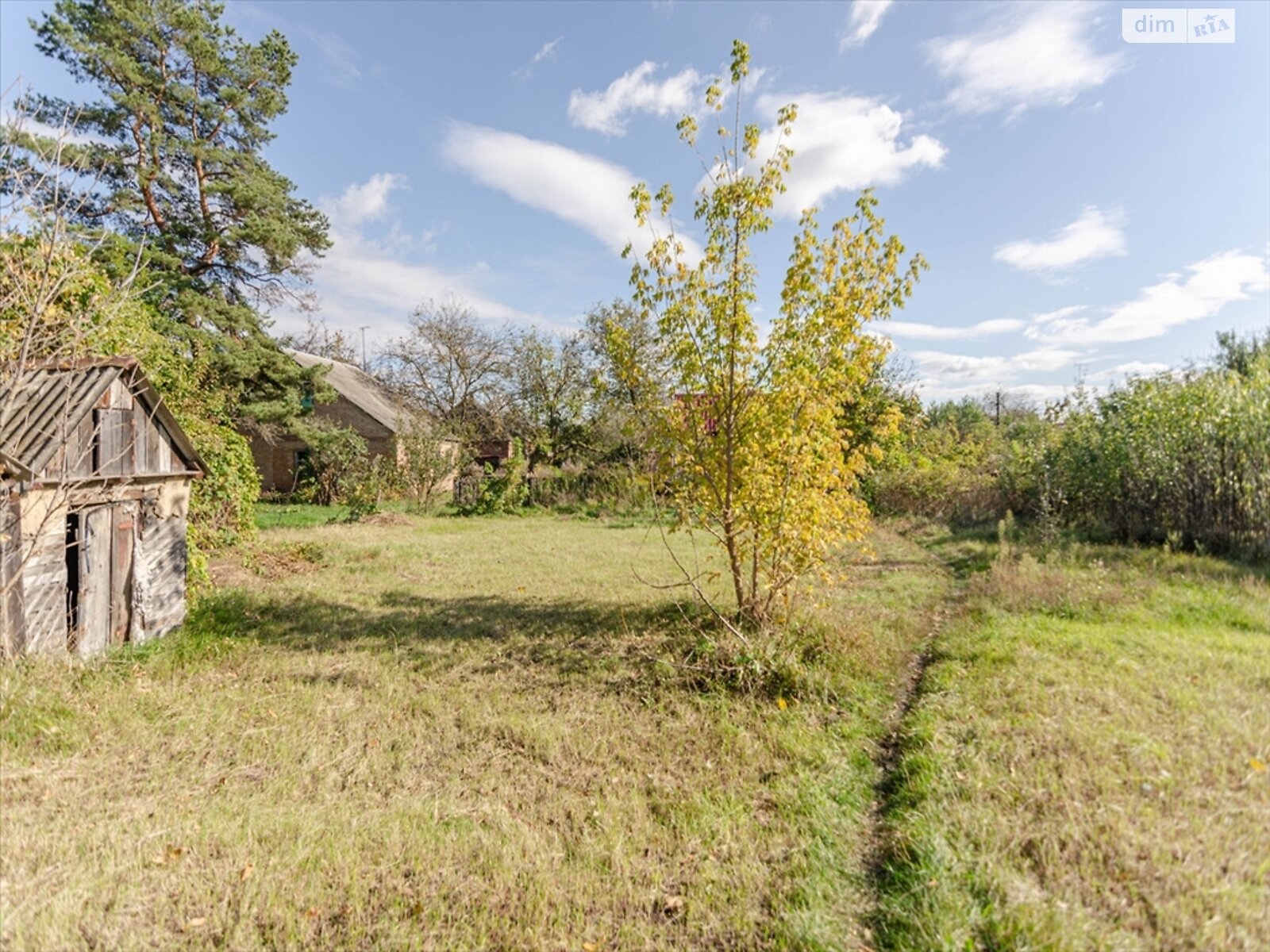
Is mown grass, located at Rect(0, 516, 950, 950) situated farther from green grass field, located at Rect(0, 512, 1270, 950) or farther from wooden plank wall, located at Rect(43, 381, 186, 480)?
wooden plank wall, located at Rect(43, 381, 186, 480)

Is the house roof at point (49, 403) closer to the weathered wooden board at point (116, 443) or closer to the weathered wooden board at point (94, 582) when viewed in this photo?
the weathered wooden board at point (116, 443)

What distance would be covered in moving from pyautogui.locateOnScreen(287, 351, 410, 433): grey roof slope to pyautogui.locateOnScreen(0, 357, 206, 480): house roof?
1774 centimetres

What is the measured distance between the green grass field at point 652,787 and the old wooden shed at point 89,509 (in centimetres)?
59

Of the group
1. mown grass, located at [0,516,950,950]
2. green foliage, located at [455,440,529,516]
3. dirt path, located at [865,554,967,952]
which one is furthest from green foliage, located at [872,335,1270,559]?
green foliage, located at [455,440,529,516]

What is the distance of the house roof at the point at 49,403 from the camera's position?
476cm

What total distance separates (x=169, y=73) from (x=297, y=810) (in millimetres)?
20974

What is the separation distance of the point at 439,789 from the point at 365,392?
28799mm

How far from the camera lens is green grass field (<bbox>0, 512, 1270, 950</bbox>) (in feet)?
8.52

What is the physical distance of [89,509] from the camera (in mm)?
5469

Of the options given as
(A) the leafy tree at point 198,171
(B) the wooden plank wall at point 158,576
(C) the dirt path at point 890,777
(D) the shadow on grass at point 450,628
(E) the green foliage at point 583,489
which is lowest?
(C) the dirt path at point 890,777

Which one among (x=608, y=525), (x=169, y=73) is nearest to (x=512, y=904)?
(x=608, y=525)

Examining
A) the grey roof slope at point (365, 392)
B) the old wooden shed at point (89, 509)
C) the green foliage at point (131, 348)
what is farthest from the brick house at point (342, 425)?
the old wooden shed at point (89, 509)

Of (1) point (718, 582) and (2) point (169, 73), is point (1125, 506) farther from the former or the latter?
(2) point (169, 73)

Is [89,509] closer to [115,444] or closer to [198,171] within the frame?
[115,444]
